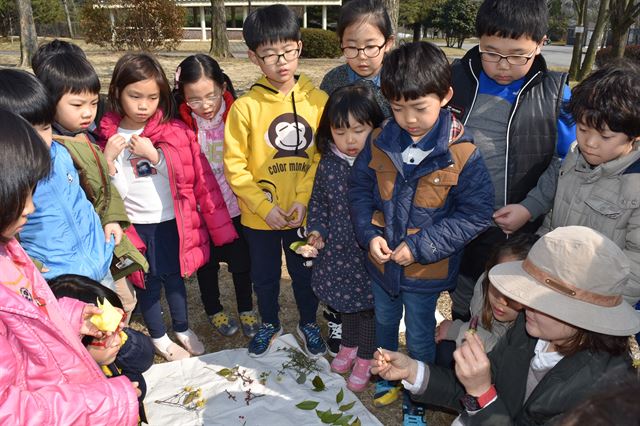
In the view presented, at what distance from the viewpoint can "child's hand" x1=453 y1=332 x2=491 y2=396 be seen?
5.99 ft

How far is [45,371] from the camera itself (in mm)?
1668

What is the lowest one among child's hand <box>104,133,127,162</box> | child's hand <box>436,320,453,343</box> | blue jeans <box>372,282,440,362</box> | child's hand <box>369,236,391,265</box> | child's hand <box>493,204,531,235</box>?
child's hand <box>436,320,453,343</box>

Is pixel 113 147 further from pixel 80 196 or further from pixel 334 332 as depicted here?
pixel 334 332

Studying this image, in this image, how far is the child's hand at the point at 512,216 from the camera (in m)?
2.59

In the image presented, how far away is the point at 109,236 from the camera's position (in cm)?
275

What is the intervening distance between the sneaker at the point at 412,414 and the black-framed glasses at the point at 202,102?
200 centimetres

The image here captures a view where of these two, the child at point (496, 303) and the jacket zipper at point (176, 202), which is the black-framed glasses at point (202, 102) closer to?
the jacket zipper at point (176, 202)

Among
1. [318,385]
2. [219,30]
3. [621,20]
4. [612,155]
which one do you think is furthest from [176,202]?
[219,30]

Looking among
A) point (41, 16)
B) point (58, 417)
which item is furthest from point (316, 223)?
point (41, 16)

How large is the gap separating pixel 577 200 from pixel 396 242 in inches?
33.5

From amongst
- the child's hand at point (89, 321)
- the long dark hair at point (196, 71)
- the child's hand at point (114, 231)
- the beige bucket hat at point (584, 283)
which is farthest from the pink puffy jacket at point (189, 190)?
the beige bucket hat at point (584, 283)

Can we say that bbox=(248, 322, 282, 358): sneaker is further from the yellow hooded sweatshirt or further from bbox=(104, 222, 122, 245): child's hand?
bbox=(104, 222, 122, 245): child's hand

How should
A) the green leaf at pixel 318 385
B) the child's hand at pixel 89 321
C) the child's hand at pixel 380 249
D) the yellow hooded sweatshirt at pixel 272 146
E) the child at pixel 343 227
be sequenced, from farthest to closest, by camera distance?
the green leaf at pixel 318 385 < the yellow hooded sweatshirt at pixel 272 146 < the child at pixel 343 227 < the child's hand at pixel 380 249 < the child's hand at pixel 89 321

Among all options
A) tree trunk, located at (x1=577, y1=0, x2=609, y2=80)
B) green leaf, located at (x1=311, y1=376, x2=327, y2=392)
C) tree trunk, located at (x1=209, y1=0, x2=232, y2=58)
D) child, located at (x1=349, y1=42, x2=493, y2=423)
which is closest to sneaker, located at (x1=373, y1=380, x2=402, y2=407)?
green leaf, located at (x1=311, y1=376, x2=327, y2=392)
